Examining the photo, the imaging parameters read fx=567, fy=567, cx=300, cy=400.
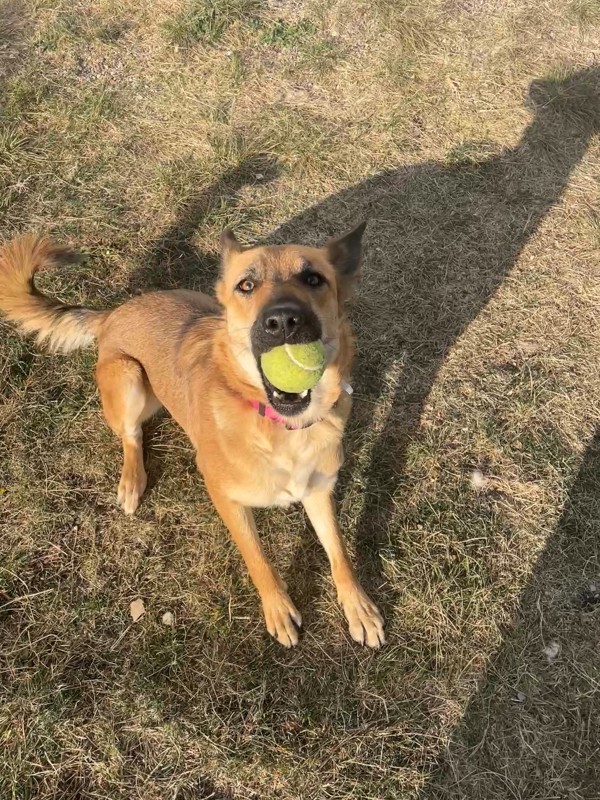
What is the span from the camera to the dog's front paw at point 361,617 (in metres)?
3.34

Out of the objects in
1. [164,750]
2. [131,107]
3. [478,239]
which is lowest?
[164,750]

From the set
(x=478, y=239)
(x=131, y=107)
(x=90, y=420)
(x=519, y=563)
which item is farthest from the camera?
(x=131, y=107)

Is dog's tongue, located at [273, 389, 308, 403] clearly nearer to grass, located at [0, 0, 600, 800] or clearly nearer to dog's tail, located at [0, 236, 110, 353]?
grass, located at [0, 0, 600, 800]

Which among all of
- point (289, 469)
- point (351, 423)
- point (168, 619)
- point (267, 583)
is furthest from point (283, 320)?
point (168, 619)

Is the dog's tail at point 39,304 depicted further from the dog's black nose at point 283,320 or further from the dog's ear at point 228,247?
the dog's black nose at point 283,320

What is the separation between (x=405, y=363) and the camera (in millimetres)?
4449

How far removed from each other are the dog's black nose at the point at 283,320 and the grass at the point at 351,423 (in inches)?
65.9

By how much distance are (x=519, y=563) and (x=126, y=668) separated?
8.16 ft

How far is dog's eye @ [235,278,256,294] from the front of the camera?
9.52ft

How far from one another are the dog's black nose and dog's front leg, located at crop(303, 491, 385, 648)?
1187mm

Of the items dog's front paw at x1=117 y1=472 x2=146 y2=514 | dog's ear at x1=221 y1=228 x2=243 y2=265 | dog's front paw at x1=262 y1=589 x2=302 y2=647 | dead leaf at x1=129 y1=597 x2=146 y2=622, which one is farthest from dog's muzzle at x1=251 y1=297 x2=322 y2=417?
dead leaf at x1=129 y1=597 x2=146 y2=622

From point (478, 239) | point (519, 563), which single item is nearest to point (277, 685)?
point (519, 563)

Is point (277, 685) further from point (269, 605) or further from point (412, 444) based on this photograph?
point (412, 444)

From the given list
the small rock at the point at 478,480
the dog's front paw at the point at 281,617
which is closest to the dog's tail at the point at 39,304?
the dog's front paw at the point at 281,617
